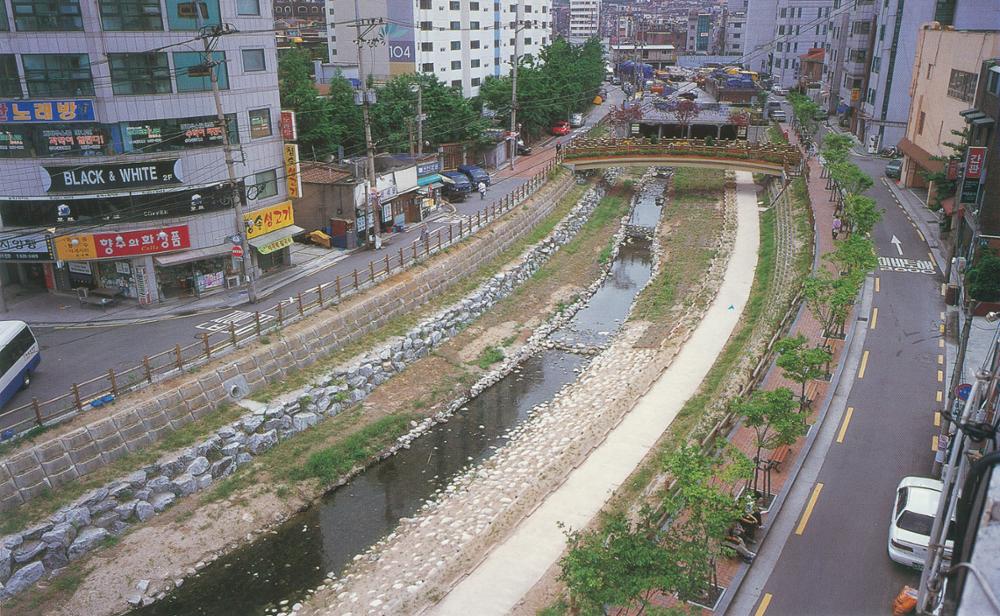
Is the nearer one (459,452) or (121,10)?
(459,452)

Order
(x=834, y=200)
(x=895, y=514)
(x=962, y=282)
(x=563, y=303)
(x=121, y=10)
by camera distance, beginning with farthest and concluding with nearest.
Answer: (x=834, y=200) → (x=563, y=303) → (x=962, y=282) → (x=121, y=10) → (x=895, y=514)

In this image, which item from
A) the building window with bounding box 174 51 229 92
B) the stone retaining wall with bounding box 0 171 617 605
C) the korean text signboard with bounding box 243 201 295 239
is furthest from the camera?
the korean text signboard with bounding box 243 201 295 239

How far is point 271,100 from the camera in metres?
34.0

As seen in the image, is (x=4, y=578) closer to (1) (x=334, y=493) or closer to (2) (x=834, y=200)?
(1) (x=334, y=493)

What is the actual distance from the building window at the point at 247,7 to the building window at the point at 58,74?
6.48m

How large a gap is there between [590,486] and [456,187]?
102ft

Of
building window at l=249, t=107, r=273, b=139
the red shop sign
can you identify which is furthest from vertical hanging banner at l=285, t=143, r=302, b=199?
the red shop sign

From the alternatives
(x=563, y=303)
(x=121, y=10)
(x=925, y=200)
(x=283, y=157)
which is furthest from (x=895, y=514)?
(x=925, y=200)

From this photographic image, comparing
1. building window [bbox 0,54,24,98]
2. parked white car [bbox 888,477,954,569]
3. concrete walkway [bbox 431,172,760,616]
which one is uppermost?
building window [bbox 0,54,24,98]

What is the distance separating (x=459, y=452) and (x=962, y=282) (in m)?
23.8

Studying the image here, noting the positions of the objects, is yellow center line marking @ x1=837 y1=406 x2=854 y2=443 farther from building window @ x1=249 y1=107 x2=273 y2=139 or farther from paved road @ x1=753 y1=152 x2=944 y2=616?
building window @ x1=249 y1=107 x2=273 y2=139

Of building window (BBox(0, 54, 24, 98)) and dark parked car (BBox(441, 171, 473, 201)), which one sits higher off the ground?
building window (BBox(0, 54, 24, 98))

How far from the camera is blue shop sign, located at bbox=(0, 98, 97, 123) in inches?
1119

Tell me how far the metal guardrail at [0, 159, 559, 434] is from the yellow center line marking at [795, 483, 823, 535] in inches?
779
